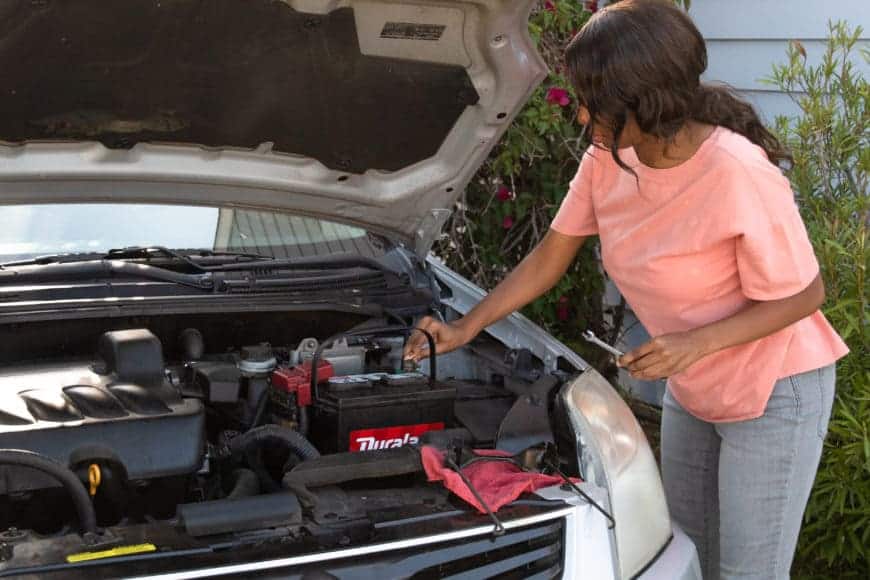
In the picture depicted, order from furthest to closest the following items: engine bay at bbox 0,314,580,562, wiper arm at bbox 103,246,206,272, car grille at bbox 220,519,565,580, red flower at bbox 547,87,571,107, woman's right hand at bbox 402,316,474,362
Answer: red flower at bbox 547,87,571,107 < wiper arm at bbox 103,246,206,272 < woman's right hand at bbox 402,316,474,362 < engine bay at bbox 0,314,580,562 < car grille at bbox 220,519,565,580

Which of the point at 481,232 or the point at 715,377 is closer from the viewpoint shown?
the point at 715,377

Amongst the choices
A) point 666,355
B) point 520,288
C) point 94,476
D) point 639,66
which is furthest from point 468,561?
point 639,66

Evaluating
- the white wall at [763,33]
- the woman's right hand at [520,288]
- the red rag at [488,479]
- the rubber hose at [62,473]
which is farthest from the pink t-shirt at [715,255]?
the white wall at [763,33]

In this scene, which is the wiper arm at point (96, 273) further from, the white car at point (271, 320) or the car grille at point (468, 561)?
the car grille at point (468, 561)

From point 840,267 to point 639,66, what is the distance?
1.64m

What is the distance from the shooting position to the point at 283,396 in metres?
2.57

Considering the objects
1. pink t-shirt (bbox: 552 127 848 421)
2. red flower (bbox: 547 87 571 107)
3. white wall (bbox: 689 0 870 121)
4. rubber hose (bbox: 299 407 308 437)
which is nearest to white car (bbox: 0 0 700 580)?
rubber hose (bbox: 299 407 308 437)

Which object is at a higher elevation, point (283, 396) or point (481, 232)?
point (481, 232)

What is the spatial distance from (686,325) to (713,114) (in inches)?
19.0

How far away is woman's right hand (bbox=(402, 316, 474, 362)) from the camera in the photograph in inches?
108

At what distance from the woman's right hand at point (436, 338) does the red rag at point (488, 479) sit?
48 cm

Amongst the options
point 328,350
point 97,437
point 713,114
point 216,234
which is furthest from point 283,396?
point 713,114

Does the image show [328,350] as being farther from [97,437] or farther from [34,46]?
[34,46]

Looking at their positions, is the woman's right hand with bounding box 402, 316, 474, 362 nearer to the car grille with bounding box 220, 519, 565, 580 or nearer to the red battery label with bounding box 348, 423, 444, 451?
the red battery label with bounding box 348, 423, 444, 451
